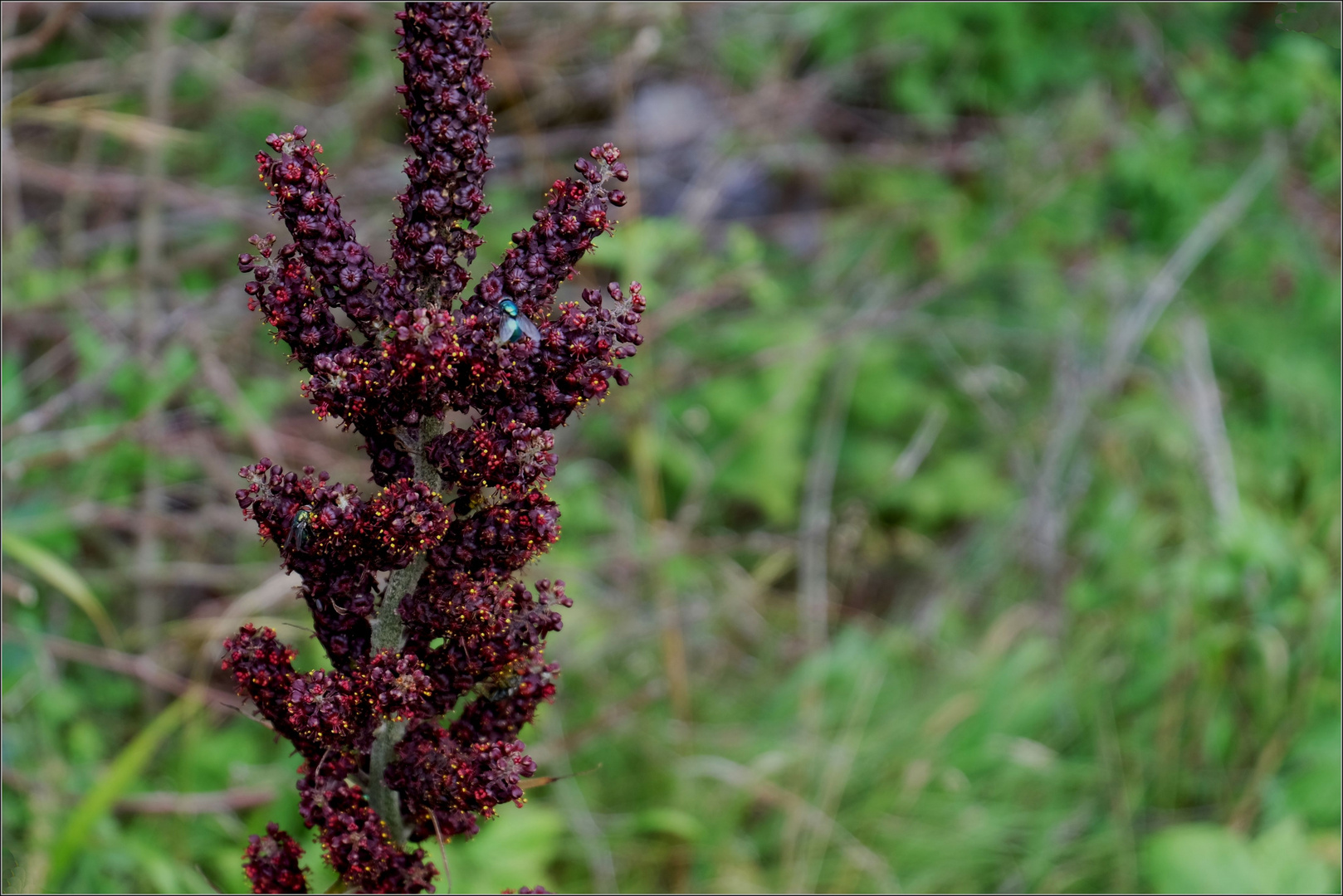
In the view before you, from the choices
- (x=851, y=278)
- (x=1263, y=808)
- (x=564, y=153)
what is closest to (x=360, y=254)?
(x=1263, y=808)

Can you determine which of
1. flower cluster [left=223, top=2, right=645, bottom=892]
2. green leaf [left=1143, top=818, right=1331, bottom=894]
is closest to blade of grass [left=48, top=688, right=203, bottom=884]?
flower cluster [left=223, top=2, right=645, bottom=892]

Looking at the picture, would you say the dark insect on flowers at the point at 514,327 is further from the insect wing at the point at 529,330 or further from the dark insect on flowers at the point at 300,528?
the dark insect on flowers at the point at 300,528

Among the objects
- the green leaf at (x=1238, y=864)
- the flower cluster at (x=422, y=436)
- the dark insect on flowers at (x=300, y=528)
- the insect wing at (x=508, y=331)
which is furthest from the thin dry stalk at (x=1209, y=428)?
the dark insect on flowers at (x=300, y=528)

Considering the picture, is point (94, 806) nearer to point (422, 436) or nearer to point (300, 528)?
point (300, 528)

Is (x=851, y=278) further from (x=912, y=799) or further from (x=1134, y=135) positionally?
(x=912, y=799)

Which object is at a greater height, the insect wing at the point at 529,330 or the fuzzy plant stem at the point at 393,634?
the insect wing at the point at 529,330
